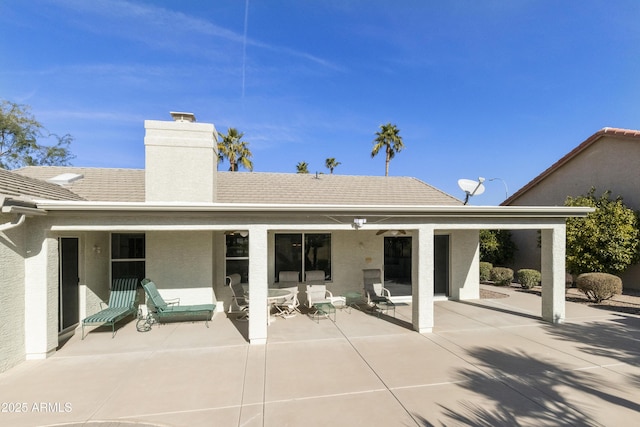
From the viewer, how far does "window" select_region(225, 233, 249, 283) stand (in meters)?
10.2

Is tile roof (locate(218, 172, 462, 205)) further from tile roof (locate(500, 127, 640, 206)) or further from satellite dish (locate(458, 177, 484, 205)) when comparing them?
tile roof (locate(500, 127, 640, 206))

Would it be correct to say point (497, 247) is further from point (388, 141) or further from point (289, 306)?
point (388, 141)

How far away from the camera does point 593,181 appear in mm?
15008

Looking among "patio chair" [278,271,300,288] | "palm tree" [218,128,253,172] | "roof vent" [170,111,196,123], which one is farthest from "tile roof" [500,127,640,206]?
"palm tree" [218,128,253,172]

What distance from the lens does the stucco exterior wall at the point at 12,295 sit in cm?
531

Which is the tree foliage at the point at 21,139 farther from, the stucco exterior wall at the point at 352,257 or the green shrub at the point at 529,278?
the green shrub at the point at 529,278

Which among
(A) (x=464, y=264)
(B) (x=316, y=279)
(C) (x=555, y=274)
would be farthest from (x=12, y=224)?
(A) (x=464, y=264)

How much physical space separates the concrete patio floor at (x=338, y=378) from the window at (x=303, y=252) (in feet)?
9.01

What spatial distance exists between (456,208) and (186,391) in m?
7.08

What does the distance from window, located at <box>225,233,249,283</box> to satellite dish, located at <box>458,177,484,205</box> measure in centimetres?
784

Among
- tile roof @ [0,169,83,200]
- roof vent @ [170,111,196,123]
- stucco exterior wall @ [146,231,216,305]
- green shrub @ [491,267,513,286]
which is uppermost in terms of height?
roof vent @ [170,111,196,123]

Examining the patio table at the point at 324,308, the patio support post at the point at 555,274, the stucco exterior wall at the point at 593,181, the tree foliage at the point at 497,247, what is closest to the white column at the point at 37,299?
the patio table at the point at 324,308

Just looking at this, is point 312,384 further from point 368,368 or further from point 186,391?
point 186,391

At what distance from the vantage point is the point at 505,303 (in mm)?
10859
